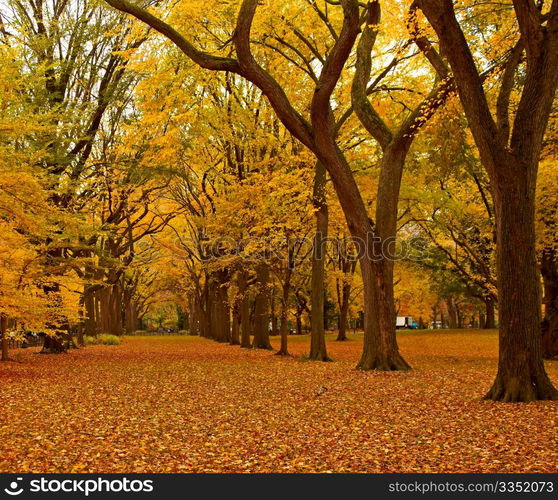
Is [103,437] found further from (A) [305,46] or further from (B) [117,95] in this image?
(B) [117,95]

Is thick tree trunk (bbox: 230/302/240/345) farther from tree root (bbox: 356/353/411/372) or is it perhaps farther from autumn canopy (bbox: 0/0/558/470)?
tree root (bbox: 356/353/411/372)

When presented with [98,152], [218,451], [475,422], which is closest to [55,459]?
[218,451]

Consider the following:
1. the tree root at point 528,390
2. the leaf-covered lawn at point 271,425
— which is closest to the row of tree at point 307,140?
the tree root at point 528,390

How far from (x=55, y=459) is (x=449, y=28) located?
766cm

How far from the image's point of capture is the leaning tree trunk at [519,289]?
877 centimetres

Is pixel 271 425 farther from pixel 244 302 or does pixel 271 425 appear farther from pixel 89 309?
pixel 89 309

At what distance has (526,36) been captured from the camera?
8.37 m

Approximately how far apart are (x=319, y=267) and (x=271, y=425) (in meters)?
10.8

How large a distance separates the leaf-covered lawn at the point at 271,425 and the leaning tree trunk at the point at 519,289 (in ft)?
1.52

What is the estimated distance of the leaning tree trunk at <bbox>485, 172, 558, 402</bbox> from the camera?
8773 millimetres

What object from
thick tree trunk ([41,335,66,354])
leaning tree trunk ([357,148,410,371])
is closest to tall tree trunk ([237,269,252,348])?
thick tree trunk ([41,335,66,354])

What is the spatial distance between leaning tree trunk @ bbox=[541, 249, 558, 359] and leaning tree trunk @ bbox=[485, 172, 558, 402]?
1015 centimetres

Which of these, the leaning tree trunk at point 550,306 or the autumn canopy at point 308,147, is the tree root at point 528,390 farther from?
the leaning tree trunk at point 550,306

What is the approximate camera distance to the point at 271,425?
7738mm
